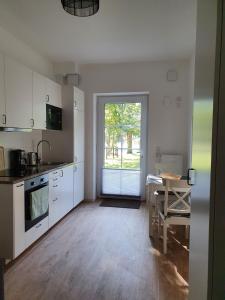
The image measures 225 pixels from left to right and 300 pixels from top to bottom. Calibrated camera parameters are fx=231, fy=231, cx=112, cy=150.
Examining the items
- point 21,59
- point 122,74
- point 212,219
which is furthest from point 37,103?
point 212,219

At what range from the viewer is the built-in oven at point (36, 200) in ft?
8.27

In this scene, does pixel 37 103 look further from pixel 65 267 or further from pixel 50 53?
pixel 65 267

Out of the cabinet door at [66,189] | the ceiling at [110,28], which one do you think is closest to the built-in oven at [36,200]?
the cabinet door at [66,189]

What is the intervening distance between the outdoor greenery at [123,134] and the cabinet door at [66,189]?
116 cm

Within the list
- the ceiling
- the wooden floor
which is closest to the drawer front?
the wooden floor

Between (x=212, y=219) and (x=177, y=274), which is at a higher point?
(x=212, y=219)

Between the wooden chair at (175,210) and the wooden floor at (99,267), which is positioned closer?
the wooden floor at (99,267)

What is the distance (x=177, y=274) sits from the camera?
2229mm

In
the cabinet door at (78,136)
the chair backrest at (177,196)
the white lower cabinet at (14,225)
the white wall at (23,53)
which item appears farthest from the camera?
the cabinet door at (78,136)

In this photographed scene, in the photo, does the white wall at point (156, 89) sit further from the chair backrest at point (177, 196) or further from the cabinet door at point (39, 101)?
the chair backrest at point (177, 196)

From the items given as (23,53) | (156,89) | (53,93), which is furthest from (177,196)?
(23,53)

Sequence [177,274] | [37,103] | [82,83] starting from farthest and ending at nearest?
[82,83] → [37,103] → [177,274]

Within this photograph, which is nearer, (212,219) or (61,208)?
(212,219)

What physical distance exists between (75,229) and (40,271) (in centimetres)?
102
